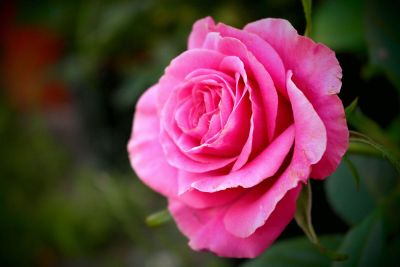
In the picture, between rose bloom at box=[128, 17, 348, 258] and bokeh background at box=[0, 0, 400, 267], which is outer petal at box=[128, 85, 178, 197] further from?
bokeh background at box=[0, 0, 400, 267]

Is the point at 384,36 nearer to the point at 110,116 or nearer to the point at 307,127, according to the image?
the point at 307,127

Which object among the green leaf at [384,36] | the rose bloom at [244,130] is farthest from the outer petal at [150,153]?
the green leaf at [384,36]

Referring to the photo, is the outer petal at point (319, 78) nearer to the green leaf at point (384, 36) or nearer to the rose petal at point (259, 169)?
the rose petal at point (259, 169)

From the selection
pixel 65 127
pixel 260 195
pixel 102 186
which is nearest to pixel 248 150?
pixel 260 195

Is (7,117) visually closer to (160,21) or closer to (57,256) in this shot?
(57,256)

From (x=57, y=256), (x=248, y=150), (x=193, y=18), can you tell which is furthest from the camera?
(x=57, y=256)

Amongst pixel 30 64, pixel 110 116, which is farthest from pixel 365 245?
pixel 30 64
